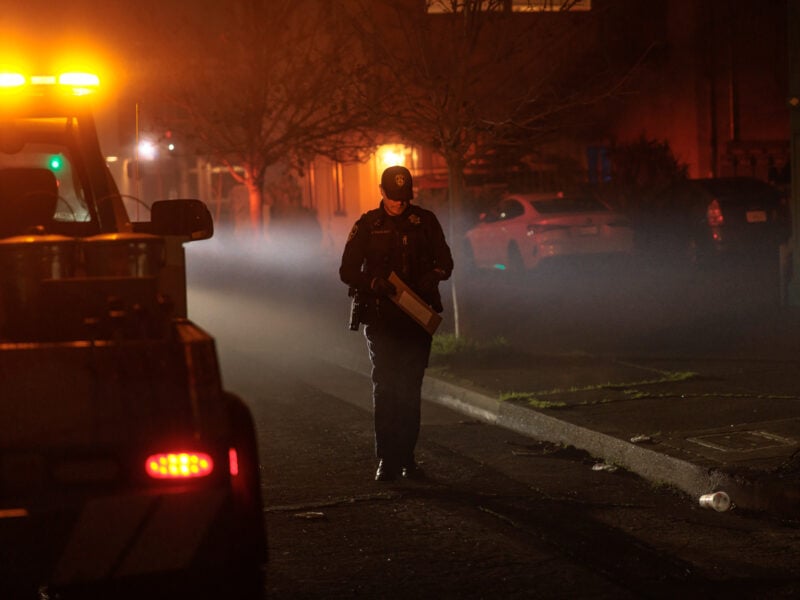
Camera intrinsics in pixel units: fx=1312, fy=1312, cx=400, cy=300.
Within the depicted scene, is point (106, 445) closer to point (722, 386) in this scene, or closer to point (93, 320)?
point (93, 320)

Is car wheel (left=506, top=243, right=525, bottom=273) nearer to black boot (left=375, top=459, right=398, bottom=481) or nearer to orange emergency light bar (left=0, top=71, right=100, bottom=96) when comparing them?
black boot (left=375, top=459, right=398, bottom=481)

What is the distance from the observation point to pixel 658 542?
6.46 m

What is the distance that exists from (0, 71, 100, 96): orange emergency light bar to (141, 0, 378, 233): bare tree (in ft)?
58.3

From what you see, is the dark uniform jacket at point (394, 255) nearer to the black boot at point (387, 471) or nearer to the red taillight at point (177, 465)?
the black boot at point (387, 471)

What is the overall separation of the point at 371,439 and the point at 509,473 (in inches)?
57.4

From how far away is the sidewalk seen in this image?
746cm

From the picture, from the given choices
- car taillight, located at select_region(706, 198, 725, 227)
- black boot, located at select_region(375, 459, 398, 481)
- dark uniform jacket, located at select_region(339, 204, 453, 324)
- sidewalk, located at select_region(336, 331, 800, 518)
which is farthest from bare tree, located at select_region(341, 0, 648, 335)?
car taillight, located at select_region(706, 198, 725, 227)

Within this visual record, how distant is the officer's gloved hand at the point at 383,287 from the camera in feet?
25.2

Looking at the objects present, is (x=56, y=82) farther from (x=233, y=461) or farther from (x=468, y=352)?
(x=468, y=352)

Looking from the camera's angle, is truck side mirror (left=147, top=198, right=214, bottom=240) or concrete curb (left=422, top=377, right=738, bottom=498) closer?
truck side mirror (left=147, top=198, right=214, bottom=240)

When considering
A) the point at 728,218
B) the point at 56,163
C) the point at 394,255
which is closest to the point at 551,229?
the point at 728,218

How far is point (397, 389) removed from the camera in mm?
7926

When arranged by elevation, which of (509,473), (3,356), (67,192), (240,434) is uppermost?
(67,192)

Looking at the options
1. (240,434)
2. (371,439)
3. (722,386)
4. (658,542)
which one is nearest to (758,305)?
(722,386)
